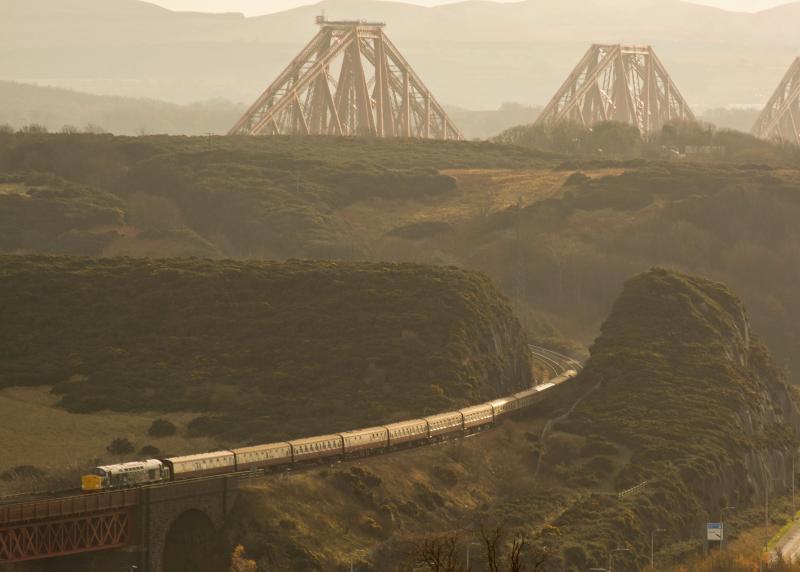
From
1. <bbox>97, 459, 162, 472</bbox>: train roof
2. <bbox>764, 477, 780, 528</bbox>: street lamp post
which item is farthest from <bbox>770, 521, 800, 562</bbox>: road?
<bbox>97, 459, 162, 472</bbox>: train roof

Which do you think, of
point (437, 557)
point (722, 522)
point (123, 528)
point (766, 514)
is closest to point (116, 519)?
point (123, 528)

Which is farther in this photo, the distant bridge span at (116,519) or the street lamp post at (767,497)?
the street lamp post at (767,497)

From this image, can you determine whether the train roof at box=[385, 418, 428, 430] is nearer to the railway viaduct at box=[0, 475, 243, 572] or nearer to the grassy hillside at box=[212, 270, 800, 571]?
the grassy hillside at box=[212, 270, 800, 571]

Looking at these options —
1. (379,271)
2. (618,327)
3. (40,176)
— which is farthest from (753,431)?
(40,176)

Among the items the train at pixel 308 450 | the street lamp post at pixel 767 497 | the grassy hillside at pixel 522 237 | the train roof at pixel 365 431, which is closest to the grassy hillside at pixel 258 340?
the train at pixel 308 450

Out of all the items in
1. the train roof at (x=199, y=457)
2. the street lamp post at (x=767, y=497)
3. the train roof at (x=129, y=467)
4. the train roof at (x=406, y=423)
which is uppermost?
the train roof at (x=129, y=467)

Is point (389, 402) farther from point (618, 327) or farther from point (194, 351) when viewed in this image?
point (618, 327)

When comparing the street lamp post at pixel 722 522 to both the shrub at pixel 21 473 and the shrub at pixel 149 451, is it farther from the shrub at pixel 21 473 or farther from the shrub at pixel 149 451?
the shrub at pixel 21 473
